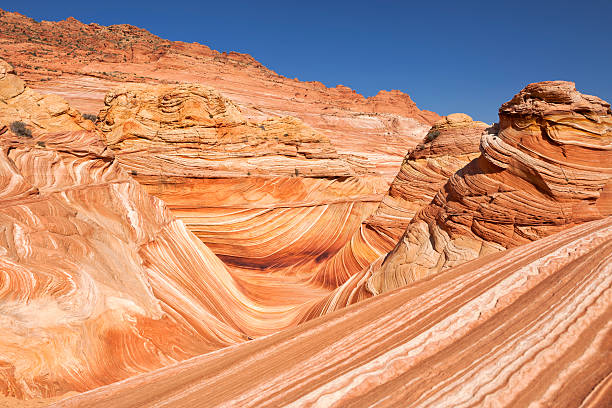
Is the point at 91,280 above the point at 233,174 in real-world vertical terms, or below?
below

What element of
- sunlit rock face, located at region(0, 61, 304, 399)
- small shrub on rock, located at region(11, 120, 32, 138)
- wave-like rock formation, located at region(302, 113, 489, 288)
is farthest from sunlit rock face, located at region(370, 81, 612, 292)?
small shrub on rock, located at region(11, 120, 32, 138)

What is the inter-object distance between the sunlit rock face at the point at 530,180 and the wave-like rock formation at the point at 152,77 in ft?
34.6

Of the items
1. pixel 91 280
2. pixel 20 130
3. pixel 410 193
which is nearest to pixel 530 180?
pixel 410 193

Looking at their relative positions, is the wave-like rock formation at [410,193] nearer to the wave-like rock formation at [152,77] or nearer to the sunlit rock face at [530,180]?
the sunlit rock face at [530,180]

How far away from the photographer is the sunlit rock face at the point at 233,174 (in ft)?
35.1

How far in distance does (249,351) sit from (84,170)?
204 inches

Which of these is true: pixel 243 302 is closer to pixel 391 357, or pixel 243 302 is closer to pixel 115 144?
pixel 391 357

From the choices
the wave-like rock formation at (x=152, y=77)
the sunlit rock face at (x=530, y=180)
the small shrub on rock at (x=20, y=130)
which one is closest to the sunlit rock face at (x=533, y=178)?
the sunlit rock face at (x=530, y=180)

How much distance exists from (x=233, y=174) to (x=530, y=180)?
8609 mm

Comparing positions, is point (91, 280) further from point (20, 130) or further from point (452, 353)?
point (20, 130)

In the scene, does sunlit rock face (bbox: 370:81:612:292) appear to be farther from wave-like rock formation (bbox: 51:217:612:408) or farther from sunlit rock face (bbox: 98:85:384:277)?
sunlit rock face (bbox: 98:85:384:277)

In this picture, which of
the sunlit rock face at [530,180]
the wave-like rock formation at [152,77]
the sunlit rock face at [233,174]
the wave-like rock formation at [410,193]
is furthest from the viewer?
the wave-like rock formation at [152,77]

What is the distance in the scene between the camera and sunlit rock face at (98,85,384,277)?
10.7 meters

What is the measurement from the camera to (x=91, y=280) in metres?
3.71
